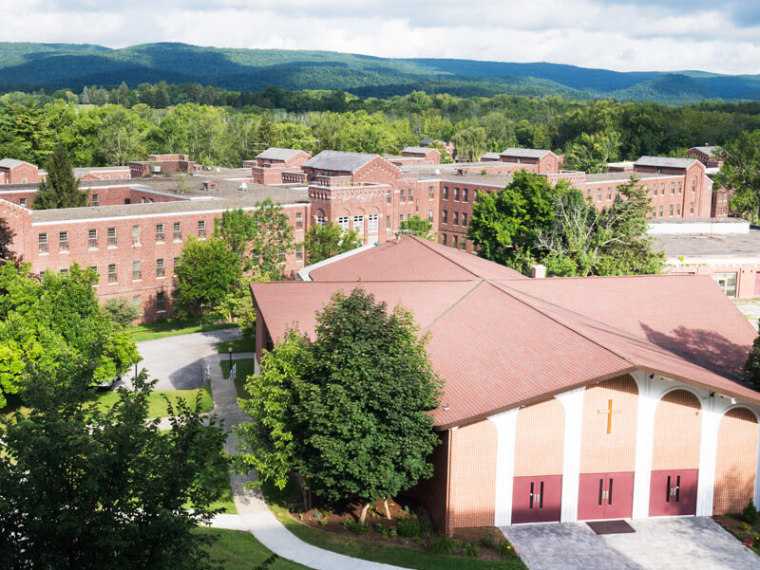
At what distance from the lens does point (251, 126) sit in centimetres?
16738

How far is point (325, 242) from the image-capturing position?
247 ft

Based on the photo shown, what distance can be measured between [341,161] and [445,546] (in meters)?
70.0

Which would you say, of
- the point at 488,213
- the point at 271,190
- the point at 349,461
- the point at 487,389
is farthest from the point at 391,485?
the point at 271,190

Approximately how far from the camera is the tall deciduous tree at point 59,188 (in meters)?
83.5

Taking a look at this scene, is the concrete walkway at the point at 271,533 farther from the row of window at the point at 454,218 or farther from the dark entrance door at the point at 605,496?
the row of window at the point at 454,218

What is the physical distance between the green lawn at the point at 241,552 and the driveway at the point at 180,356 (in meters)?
22.9

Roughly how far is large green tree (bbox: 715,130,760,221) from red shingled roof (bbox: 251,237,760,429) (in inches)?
3472

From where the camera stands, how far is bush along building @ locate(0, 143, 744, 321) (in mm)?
66812

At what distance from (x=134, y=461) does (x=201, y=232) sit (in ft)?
189

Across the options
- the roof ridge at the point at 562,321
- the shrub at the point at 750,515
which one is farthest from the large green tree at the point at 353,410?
the shrub at the point at 750,515

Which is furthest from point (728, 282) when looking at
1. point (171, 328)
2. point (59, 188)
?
point (59, 188)

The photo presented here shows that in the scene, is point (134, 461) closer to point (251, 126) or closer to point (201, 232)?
point (201, 232)

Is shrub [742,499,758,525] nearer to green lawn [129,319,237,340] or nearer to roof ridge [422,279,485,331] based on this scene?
roof ridge [422,279,485,331]

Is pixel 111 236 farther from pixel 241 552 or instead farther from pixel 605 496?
pixel 605 496
